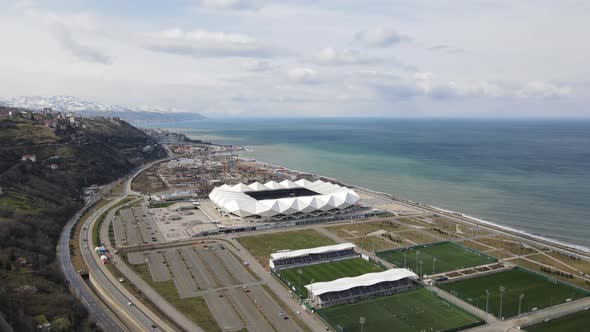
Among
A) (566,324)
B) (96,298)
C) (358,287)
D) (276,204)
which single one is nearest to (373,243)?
(358,287)

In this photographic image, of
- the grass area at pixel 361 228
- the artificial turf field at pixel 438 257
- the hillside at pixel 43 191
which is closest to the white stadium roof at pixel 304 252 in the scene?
the artificial turf field at pixel 438 257

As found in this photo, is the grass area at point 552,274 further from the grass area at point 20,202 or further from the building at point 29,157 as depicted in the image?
the building at point 29,157

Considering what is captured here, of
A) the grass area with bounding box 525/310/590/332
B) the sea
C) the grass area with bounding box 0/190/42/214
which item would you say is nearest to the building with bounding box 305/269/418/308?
the grass area with bounding box 525/310/590/332

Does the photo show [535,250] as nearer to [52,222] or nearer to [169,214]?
[169,214]

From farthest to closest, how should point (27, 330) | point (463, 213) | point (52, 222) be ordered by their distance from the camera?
point (463, 213), point (52, 222), point (27, 330)

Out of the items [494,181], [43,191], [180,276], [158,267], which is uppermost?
[43,191]

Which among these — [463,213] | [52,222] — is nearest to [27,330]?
[52,222]

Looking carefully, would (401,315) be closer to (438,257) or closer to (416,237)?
(438,257)
